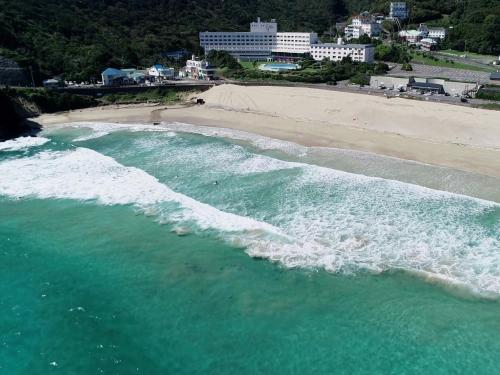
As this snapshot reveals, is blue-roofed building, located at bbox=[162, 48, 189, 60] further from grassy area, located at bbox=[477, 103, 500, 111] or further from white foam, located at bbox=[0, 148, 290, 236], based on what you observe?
grassy area, located at bbox=[477, 103, 500, 111]

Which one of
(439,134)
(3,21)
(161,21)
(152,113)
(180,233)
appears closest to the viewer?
(180,233)

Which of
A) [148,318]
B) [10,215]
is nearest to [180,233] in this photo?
[148,318]

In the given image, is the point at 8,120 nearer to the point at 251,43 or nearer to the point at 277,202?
the point at 277,202

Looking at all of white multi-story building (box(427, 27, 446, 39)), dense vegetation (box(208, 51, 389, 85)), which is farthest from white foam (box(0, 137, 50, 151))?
white multi-story building (box(427, 27, 446, 39))

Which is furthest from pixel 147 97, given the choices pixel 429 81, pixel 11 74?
pixel 429 81

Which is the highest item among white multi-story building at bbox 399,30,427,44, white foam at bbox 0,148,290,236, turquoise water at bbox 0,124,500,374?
white multi-story building at bbox 399,30,427,44

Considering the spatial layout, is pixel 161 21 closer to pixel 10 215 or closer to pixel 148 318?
pixel 10 215
